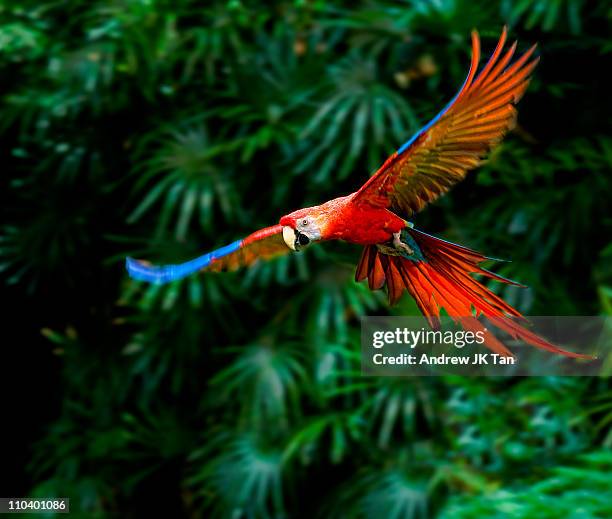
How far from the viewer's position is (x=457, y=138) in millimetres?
247

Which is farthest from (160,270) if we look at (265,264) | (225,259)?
(265,264)

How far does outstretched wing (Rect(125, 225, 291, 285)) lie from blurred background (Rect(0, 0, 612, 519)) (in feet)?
2.54

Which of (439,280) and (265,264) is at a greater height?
(265,264)

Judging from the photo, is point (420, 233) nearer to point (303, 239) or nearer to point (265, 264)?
point (303, 239)

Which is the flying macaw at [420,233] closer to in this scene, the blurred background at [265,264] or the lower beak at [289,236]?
the lower beak at [289,236]

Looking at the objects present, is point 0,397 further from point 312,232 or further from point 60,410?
point 312,232

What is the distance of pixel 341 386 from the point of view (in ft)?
5.51

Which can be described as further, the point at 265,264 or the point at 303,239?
the point at 265,264

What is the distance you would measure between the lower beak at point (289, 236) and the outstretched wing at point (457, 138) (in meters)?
0.03

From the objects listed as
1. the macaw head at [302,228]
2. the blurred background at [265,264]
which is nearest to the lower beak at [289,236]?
the macaw head at [302,228]

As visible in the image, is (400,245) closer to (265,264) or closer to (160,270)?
(160,270)

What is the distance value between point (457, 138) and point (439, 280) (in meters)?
0.06

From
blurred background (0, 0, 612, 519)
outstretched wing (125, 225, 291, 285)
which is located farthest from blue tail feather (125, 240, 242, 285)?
blurred background (0, 0, 612, 519)

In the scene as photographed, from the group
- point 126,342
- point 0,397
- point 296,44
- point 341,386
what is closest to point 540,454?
point 341,386
